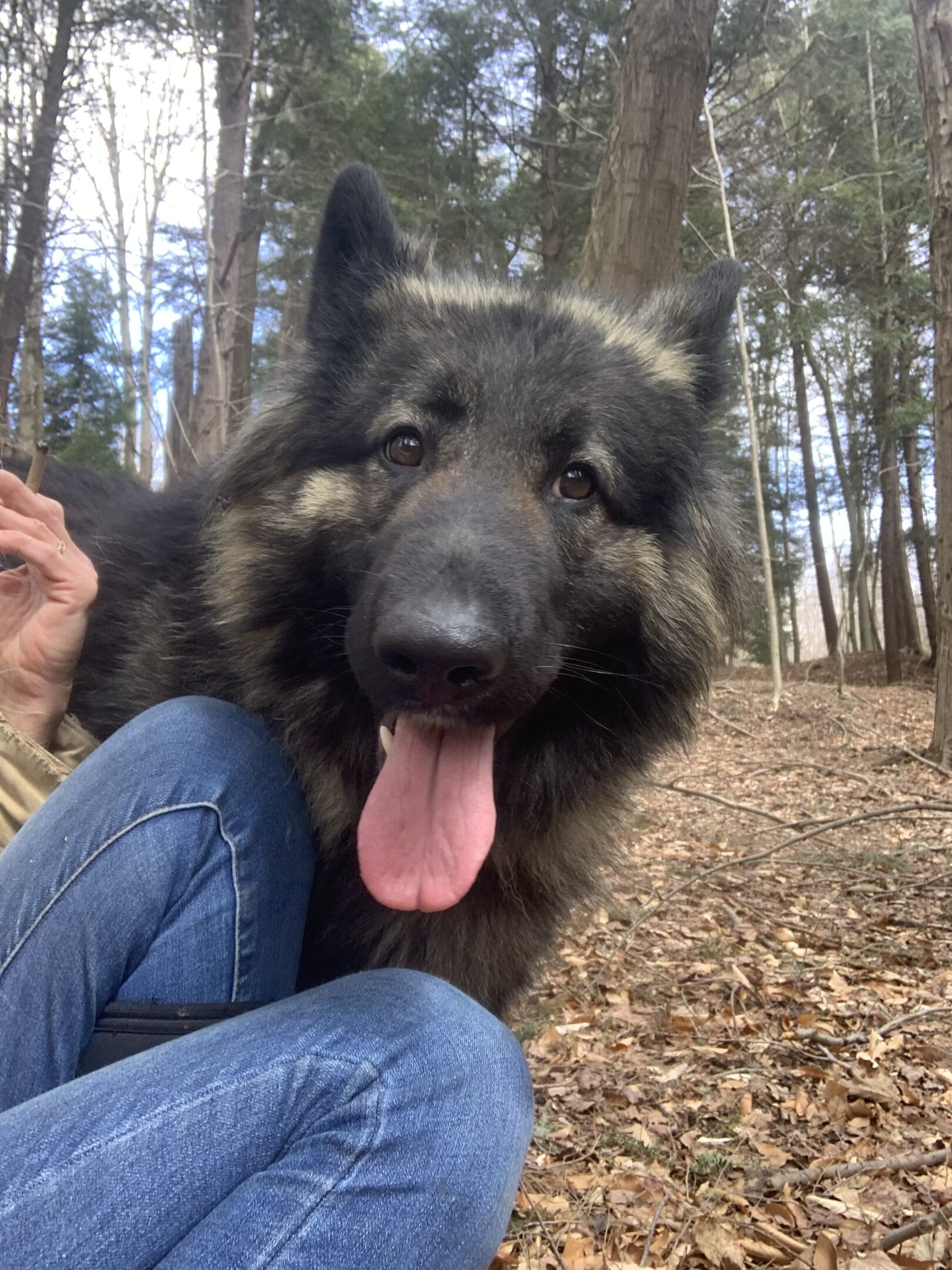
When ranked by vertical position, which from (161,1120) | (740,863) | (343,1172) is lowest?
(740,863)

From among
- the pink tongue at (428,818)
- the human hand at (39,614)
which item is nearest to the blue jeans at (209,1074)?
the pink tongue at (428,818)

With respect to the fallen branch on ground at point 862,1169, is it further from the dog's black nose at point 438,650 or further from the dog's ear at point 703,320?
the dog's ear at point 703,320

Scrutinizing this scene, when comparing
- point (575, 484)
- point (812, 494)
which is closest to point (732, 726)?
point (575, 484)

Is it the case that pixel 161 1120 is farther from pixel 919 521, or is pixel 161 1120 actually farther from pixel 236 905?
pixel 919 521

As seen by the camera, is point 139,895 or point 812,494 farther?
point 812,494

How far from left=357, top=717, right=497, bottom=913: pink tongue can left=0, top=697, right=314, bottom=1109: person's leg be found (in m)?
0.21

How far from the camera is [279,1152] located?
1396mm

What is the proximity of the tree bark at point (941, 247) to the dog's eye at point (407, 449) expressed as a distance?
15.9 ft

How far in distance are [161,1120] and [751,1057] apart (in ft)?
7.86

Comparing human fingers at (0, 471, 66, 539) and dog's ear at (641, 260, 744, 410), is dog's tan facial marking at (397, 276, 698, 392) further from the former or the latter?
human fingers at (0, 471, 66, 539)

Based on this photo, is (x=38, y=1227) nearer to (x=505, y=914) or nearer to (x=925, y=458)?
(x=505, y=914)

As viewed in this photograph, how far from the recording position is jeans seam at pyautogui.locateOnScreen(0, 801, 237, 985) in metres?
1.56

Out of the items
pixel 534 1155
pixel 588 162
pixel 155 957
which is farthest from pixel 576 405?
pixel 588 162

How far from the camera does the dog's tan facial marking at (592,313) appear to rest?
2373mm
